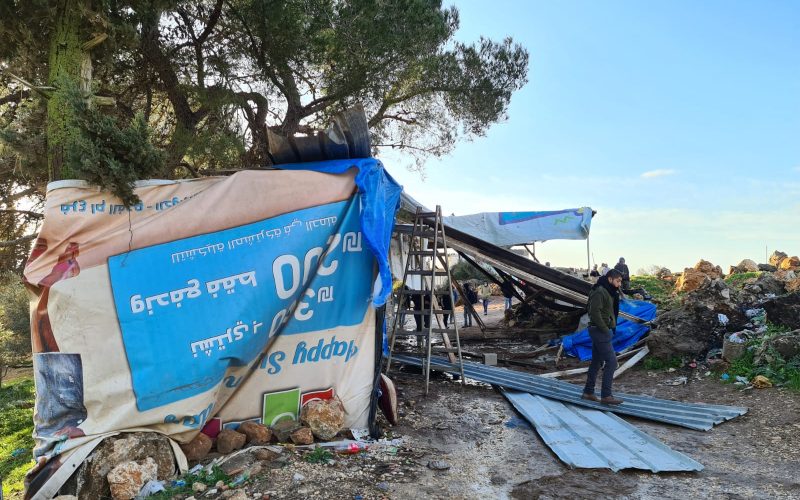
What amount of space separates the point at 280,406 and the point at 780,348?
22.4 feet

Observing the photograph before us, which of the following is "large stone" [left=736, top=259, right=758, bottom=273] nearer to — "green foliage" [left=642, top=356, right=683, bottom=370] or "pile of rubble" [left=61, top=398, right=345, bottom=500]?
"green foliage" [left=642, top=356, right=683, bottom=370]

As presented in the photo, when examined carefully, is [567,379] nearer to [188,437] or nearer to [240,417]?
[240,417]

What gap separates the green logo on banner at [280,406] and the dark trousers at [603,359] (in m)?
3.86

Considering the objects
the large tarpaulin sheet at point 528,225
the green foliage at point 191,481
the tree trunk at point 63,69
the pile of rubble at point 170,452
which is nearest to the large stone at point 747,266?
the large tarpaulin sheet at point 528,225

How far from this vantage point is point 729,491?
398 centimetres

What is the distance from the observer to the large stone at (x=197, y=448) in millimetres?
4613

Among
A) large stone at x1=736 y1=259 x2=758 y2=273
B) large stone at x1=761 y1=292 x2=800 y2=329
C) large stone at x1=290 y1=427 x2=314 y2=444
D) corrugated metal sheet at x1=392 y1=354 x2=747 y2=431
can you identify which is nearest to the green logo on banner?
large stone at x1=290 y1=427 x2=314 y2=444

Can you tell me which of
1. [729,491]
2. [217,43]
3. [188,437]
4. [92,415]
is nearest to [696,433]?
[729,491]

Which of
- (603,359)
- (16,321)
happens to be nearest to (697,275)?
(603,359)

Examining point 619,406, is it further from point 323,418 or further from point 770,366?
point 323,418

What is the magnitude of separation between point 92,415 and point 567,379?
6.83 m

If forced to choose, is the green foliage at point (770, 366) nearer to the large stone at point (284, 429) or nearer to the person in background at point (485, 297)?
the large stone at point (284, 429)

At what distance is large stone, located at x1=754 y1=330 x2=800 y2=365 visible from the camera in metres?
6.99

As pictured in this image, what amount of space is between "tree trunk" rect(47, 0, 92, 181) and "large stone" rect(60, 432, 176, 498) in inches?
111
